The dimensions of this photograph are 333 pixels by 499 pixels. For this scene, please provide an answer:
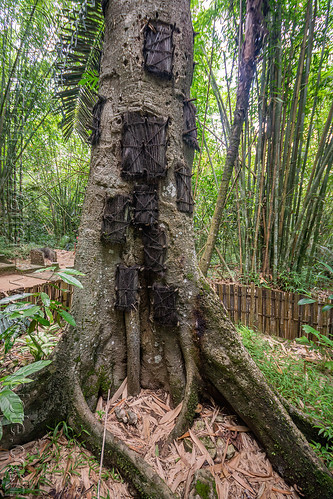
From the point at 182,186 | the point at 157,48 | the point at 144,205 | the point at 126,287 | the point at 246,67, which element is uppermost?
the point at 246,67

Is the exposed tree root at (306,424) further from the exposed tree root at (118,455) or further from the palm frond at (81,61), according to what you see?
the palm frond at (81,61)

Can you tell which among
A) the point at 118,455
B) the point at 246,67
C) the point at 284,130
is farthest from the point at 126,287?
the point at 284,130

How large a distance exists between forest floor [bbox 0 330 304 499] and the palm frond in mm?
2500

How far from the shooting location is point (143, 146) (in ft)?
5.21

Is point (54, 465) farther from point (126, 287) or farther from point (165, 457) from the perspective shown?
point (126, 287)

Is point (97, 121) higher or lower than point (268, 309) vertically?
higher

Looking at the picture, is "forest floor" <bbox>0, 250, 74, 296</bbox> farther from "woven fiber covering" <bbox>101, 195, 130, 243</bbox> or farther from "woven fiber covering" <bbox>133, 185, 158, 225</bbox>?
"woven fiber covering" <bbox>133, 185, 158, 225</bbox>

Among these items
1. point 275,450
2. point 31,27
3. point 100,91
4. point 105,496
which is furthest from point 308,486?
point 31,27

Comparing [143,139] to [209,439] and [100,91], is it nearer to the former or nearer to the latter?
[100,91]

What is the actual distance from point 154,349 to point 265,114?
3444 millimetres

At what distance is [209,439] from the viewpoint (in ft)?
4.67

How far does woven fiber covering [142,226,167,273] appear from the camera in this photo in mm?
1635

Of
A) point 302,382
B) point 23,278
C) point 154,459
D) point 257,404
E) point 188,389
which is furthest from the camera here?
point 23,278

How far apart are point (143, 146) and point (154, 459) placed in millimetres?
2023
